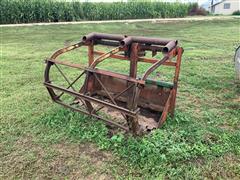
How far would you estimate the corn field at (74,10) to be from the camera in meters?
13.0

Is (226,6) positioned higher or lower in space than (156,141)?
higher

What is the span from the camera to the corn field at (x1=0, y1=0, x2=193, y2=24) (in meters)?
13.0

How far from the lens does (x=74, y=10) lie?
49.3ft

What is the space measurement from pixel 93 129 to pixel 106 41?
1.10m

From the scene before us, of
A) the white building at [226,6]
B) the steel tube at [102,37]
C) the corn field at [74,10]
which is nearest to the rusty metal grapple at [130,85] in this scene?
the steel tube at [102,37]

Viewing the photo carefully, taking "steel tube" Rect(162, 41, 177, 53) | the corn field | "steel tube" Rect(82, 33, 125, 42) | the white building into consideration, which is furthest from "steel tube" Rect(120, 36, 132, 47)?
the white building

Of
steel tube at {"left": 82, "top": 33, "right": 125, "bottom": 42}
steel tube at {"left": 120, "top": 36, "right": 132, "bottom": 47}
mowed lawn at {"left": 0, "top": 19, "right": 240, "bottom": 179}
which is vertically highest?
steel tube at {"left": 82, "top": 33, "right": 125, "bottom": 42}

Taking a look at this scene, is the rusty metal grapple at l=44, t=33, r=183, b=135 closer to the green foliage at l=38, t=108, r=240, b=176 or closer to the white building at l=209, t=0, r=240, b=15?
the green foliage at l=38, t=108, r=240, b=176

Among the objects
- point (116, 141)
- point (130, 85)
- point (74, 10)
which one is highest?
point (74, 10)

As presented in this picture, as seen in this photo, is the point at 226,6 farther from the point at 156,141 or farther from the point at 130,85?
the point at 156,141

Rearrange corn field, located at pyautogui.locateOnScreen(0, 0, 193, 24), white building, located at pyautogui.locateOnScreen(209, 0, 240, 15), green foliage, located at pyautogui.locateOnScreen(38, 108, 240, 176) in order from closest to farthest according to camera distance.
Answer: green foliage, located at pyautogui.locateOnScreen(38, 108, 240, 176), corn field, located at pyautogui.locateOnScreen(0, 0, 193, 24), white building, located at pyautogui.locateOnScreen(209, 0, 240, 15)

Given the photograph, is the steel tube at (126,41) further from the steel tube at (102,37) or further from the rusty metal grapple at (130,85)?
the steel tube at (102,37)

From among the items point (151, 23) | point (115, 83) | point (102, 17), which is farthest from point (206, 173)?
point (102, 17)

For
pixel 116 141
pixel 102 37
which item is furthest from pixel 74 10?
pixel 116 141
